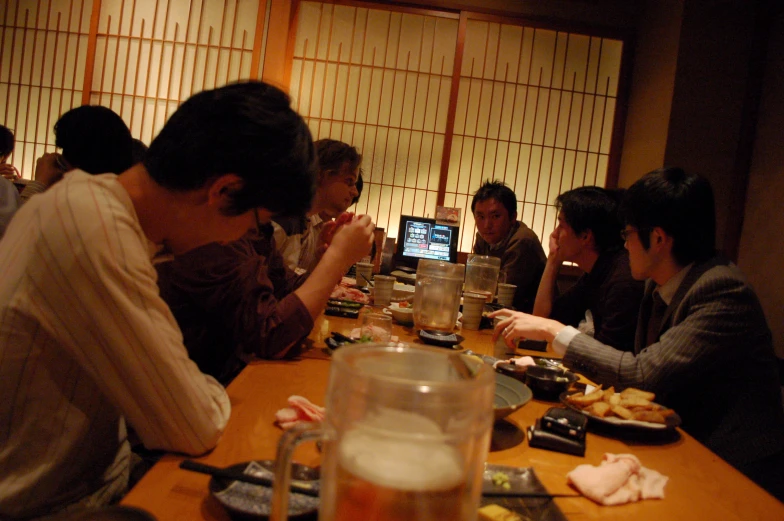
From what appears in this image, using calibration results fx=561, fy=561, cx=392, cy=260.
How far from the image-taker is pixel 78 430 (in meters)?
0.97

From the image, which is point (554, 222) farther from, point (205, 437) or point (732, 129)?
point (205, 437)

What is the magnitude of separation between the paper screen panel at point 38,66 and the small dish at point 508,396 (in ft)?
18.3

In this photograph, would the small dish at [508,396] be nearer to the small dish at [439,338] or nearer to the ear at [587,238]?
the small dish at [439,338]

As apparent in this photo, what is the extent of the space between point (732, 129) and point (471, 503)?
5.19 meters

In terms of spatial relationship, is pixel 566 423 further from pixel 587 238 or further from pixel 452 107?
pixel 452 107

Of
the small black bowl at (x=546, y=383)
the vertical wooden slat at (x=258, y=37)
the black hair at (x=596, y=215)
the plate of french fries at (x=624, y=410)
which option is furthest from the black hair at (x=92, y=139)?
the vertical wooden slat at (x=258, y=37)

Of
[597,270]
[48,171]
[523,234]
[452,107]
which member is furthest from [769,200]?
[48,171]

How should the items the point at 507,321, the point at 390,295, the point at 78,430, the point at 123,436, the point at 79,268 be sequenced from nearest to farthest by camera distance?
the point at 79,268, the point at 78,430, the point at 123,436, the point at 507,321, the point at 390,295

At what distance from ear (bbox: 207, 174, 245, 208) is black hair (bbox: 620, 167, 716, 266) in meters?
1.33

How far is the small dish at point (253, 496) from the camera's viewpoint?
0.68m

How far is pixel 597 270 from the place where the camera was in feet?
9.39

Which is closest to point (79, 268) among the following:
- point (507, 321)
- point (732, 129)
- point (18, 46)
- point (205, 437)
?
point (205, 437)

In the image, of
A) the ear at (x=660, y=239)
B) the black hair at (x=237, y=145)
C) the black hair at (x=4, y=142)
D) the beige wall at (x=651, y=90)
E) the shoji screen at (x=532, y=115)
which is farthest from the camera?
the shoji screen at (x=532, y=115)

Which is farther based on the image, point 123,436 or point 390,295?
point 390,295
